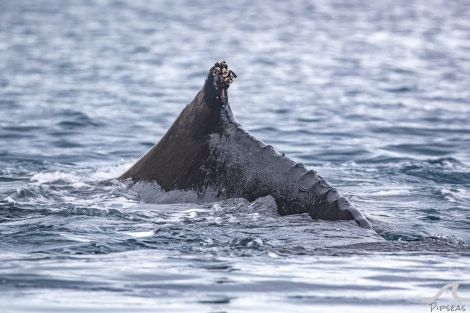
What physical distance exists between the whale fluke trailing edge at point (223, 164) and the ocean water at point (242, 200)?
15 cm

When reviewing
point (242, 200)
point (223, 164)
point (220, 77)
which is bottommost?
point (242, 200)

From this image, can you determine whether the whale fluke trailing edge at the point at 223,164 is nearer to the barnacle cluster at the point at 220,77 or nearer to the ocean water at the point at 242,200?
the barnacle cluster at the point at 220,77

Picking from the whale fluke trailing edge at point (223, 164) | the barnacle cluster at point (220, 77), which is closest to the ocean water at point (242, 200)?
the whale fluke trailing edge at point (223, 164)

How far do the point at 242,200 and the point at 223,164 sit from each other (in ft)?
1.13

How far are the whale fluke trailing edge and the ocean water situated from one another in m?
0.15

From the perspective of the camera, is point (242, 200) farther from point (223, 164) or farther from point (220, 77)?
point (220, 77)

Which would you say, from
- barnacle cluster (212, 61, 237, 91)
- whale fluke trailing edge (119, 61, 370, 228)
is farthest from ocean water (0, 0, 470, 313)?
barnacle cluster (212, 61, 237, 91)

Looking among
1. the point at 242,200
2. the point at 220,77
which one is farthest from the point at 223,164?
the point at 220,77

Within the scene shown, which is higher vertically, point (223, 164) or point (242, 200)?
point (223, 164)

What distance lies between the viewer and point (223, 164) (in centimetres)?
788

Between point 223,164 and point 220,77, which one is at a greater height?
point 220,77

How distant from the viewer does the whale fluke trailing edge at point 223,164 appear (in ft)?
24.7

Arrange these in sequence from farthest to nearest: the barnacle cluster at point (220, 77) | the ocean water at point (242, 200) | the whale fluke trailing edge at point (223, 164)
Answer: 1. the barnacle cluster at point (220, 77)
2. the whale fluke trailing edge at point (223, 164)
3. the ocean water at point (242, 200)

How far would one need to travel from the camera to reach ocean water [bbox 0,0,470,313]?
6.33 meters
